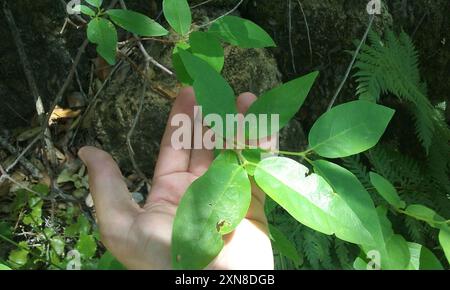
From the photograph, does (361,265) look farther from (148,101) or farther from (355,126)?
(148,101)

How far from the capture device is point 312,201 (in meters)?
0.81

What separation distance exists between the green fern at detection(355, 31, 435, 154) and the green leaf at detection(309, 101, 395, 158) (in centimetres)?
106

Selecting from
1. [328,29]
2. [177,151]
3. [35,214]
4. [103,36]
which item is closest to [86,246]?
[35,214]

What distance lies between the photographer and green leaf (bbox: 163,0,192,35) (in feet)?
3.40

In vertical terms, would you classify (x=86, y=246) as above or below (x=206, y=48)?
below

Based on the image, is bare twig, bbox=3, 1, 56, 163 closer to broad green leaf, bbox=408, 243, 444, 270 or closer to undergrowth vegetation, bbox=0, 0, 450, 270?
undergrowth vegetation, bbox=0, 0, 450, 270

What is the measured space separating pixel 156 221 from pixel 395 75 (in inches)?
55.8

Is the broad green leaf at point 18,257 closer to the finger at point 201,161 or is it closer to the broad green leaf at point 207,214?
the finger at point 201,161

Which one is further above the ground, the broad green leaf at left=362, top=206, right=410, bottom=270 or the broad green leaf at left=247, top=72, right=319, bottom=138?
the broad green leaf at left=247, top=72, right=319, bottom=138

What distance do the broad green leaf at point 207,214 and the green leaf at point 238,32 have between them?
368 millimetres

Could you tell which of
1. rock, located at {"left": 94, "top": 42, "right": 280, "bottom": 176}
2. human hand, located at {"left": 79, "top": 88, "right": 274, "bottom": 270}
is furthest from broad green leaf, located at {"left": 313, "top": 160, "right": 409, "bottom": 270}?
rock, located at {"left": 94, "top": 42, "right": 280, "bottom": 176}

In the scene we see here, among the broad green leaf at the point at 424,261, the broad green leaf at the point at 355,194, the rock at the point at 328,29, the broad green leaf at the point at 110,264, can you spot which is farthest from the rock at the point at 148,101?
the broad green leaf at the point at 355,194
